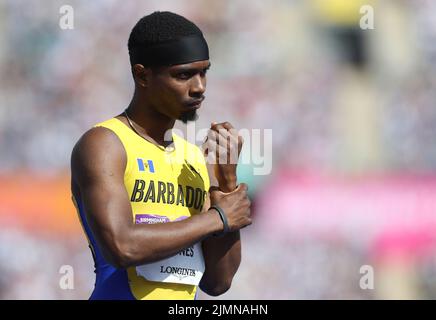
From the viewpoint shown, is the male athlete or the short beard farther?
the short beard

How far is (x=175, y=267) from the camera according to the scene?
3.85 metres

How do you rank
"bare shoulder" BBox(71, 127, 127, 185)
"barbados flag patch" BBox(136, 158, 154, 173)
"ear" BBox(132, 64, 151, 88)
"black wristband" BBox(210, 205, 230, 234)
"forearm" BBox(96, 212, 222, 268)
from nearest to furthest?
"forearm" BBox(96, 212, 222, 268), "bare shoulder" BBox(71, 127, 127, 185), "black wristband" BBox(210, 205, 230, 234), "barbados flag patch" BBox(136, 158, 154, 173), "ear" BBox(132, 64, 151, 88)

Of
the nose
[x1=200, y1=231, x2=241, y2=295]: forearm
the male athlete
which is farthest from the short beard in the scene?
[x1=200, y1=231, x2=241, y2=295]: forearm

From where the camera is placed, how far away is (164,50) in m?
3.87

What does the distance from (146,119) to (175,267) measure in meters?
0.73

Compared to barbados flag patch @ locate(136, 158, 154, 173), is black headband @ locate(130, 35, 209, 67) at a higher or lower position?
higher

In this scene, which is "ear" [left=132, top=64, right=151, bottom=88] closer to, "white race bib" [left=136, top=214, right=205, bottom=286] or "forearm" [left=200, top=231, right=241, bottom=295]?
"white race bib" [left=136, top=214, right=205, bottom=286]

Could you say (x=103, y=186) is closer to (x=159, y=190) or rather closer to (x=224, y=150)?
(x=159, y=190)

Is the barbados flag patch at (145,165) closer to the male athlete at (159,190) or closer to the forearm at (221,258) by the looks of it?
the male athlete at (159,190)

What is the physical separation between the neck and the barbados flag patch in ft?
0.54

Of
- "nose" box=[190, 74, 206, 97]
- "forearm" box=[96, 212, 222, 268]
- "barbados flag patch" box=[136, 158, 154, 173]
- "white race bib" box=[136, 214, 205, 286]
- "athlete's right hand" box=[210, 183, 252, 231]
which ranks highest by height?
"nose" box=[190, 74, 206, 97]

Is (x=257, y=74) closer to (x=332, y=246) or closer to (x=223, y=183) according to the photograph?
(x=332, y=246)

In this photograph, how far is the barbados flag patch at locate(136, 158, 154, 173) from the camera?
3.84 metres
